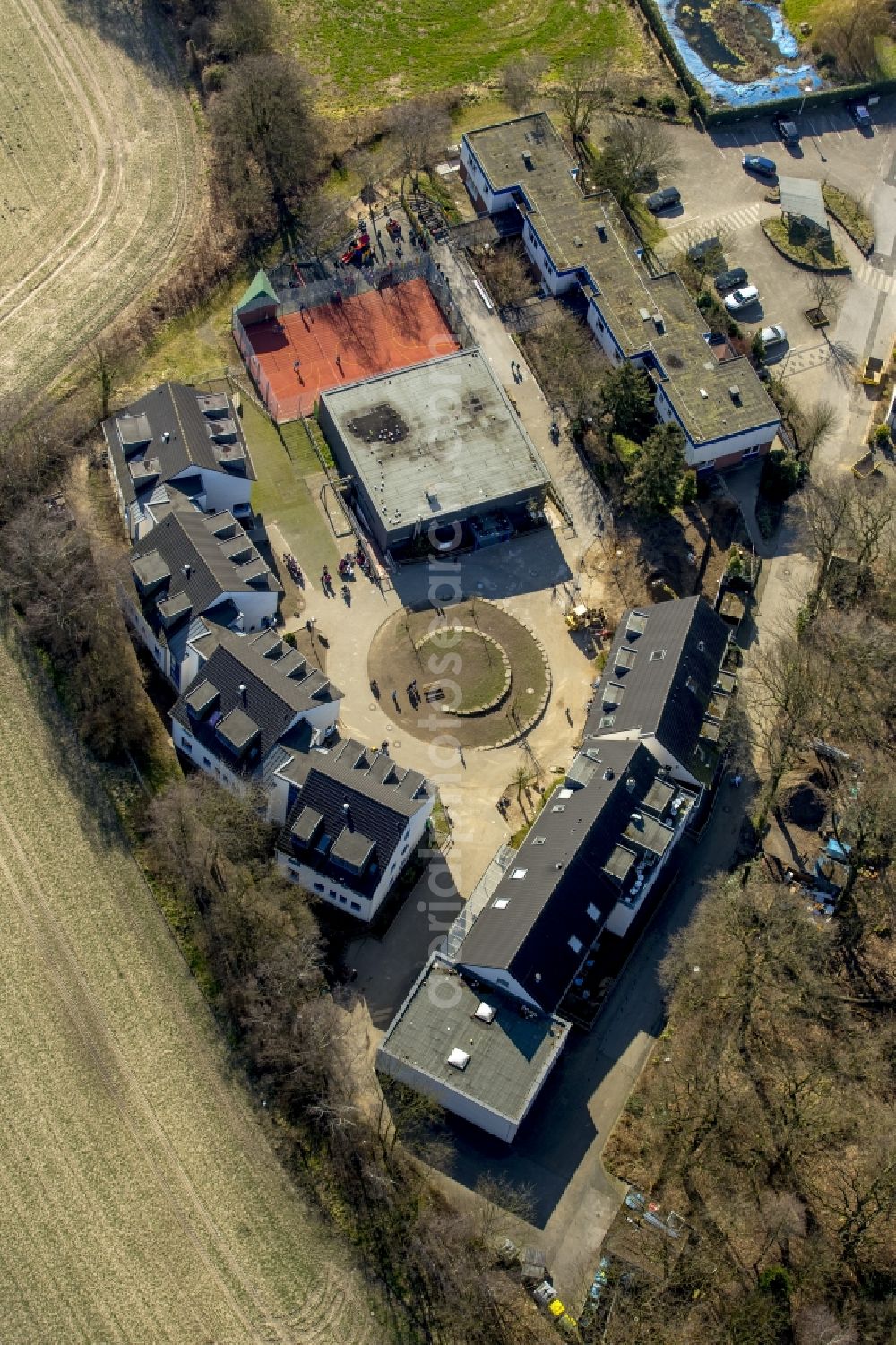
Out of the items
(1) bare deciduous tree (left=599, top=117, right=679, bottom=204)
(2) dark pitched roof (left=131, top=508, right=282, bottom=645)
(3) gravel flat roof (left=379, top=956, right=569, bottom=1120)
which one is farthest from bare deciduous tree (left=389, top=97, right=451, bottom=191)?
(3) gravel flat roof (left=379, top=956, right=569, bottom=1120)

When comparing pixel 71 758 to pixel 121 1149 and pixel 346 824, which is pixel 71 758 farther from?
pixel 121 1149

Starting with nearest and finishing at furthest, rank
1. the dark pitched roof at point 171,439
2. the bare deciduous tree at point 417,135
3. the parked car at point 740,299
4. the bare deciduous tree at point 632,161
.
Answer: the dark pitched roof at point 171,439
the parked car at point 740,299
the bare deciduous tree at point 632,161
the bare deciduous tree at point 417,135

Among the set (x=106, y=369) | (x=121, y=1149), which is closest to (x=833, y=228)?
(x=106, y=369)

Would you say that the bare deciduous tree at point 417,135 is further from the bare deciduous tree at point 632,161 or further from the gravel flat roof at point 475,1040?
the gravel flat roof at point 475,1040

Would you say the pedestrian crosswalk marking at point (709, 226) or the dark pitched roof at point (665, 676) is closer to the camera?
the dark pitched roof at point (665, 676)

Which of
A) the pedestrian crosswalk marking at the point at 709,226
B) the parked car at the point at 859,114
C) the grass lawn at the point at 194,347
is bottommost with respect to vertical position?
the grass lawn at the point at 194,347

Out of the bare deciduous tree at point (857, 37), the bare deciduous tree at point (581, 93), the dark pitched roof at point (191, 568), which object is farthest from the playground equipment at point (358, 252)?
the bare deciduous tree at point (857, 37)

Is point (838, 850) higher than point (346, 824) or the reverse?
higher

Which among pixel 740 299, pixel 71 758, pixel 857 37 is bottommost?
pixel 71 758

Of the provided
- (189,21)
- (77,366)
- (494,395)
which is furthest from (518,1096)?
(189,21)
